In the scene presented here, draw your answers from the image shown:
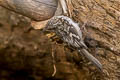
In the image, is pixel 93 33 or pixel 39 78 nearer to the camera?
pixel 93 33

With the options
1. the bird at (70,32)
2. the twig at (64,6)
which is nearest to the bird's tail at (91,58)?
the bird at (70,32)

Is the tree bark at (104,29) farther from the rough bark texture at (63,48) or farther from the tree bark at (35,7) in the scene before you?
the tree bark at (35,7)

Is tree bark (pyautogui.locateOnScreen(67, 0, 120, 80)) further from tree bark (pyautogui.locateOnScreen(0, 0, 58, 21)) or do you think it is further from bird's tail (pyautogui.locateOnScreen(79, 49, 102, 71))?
tree bark (pyautogui.locateOnScreen(0, 0, 58, 21))

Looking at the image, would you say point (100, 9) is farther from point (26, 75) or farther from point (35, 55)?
point (26, 75)

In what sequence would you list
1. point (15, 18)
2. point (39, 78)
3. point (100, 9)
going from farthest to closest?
point (39, 78)
point (15, 18)
point (100, 9)

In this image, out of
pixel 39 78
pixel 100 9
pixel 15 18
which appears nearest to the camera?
pixel 100 9

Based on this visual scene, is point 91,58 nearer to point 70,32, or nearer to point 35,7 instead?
point 70,32

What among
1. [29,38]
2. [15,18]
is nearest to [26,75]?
[29,38]
